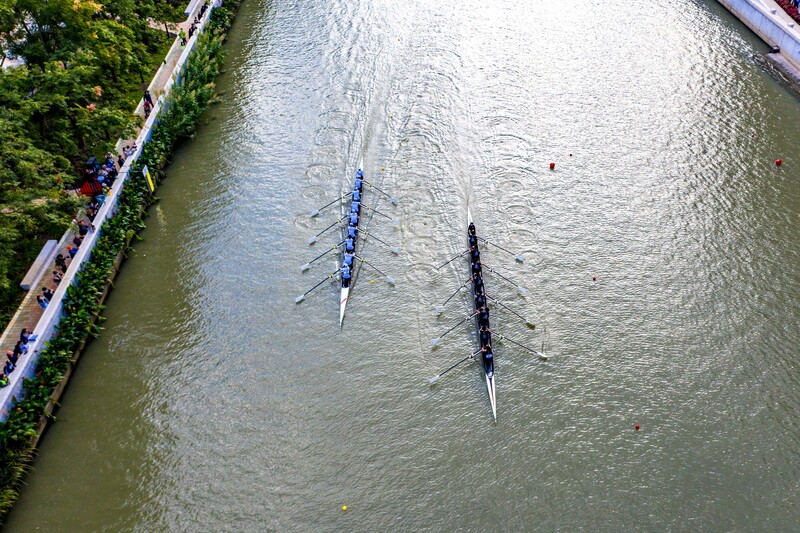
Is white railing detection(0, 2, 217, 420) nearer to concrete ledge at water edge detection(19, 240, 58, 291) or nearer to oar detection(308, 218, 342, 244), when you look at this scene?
concrete ledge at water edge detection(19, 240, 58, 291)

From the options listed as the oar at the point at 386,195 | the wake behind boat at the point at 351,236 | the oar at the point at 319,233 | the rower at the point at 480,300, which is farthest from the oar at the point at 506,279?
the oar at the point at 319,233

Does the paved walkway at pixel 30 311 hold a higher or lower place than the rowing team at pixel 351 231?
higher

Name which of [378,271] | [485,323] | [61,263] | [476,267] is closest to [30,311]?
[61,263]

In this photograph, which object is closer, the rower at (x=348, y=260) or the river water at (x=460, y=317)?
the river water at (x=460, y=317)

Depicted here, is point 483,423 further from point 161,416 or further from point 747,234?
point 747,234

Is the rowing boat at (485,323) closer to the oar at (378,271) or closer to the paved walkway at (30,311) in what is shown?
the oar at (378,271)

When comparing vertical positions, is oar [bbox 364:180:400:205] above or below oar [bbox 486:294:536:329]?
above

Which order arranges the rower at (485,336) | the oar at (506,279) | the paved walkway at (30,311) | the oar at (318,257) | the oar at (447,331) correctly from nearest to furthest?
1. the paved walkway at (30,311)
2. the rower at (485,336)
3. the oar at (447,331)
4. the oar at (506,279)
5. the oar at (318,257)

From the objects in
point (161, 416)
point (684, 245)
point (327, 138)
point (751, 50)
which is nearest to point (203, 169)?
point (327, 138)

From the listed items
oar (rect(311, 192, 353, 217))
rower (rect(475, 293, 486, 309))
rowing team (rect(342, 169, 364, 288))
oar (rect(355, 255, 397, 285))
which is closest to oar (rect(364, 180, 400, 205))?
rowing team (rect(342, 169, 364, 288))
